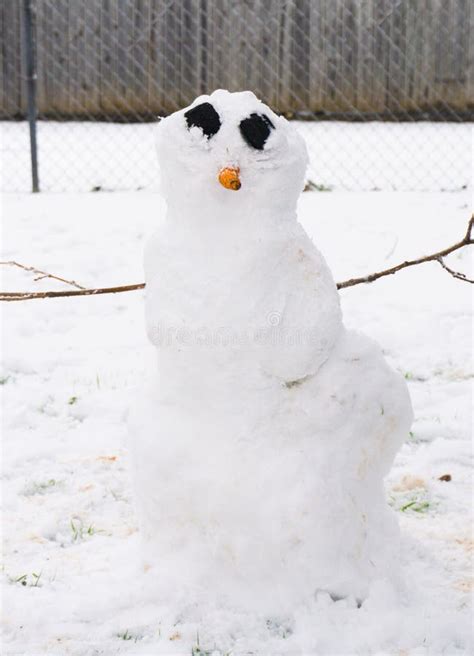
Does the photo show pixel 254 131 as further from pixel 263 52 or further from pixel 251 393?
pixel 263 52

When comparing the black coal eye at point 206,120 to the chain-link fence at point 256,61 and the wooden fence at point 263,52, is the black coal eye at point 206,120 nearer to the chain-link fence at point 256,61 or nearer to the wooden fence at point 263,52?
the chain-link fence at point 256,61

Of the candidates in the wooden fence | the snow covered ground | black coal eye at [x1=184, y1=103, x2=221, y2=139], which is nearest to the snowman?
black coal eye at [x1=184, y1=103, x2=221, y2=139]

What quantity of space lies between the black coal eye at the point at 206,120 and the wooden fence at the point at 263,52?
25.0 feet

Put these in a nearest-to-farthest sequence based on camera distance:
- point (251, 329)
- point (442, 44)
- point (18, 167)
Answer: point (251, 329) < point (18, 167) < point (442, 44)

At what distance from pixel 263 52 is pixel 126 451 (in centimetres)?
713

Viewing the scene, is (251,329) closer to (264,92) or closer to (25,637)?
(25,637)

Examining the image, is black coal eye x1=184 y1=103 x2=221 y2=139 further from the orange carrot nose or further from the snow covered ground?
the snow covered ground

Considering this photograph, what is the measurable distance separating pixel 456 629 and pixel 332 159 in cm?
614

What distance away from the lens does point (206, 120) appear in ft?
6.27

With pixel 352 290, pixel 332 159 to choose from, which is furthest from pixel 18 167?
pixel 352 290

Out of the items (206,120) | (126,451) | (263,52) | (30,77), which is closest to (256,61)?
(263,52)

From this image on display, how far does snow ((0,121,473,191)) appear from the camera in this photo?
7023 millimetres

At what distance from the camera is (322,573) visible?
202 cm

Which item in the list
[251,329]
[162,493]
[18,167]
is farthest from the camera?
[18,167]
